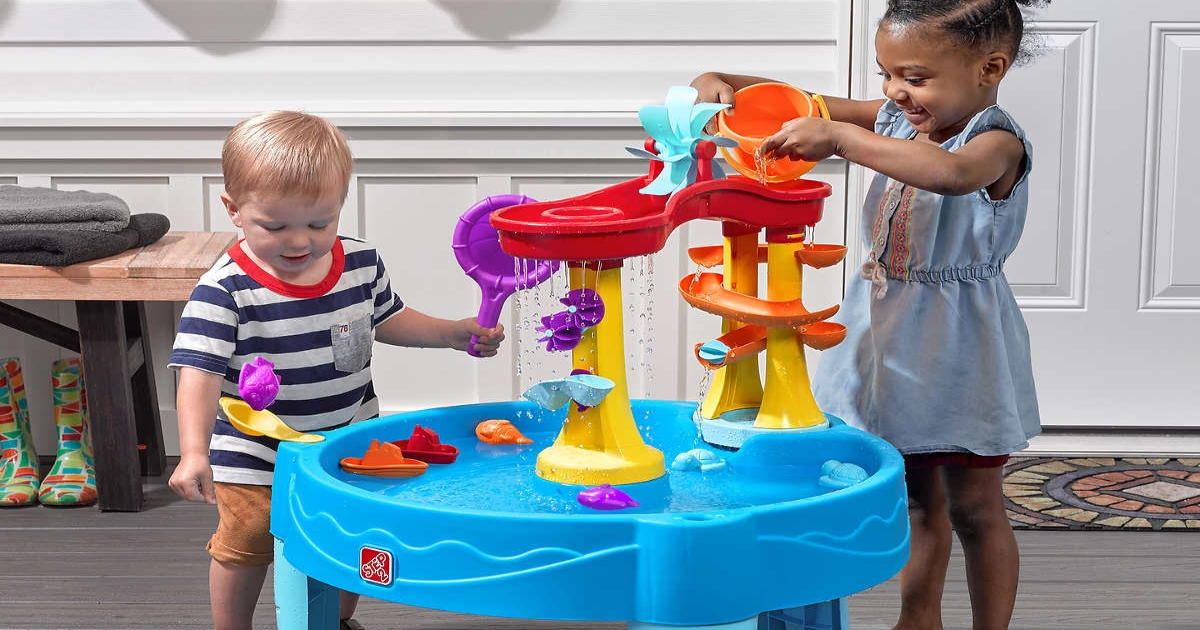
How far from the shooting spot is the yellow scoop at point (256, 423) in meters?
1.13

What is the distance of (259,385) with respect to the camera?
1143mm

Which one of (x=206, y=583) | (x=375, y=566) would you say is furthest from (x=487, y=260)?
(x=206, y=583)

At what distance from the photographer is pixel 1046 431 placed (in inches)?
97.7

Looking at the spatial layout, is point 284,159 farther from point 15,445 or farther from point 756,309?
point 15,445

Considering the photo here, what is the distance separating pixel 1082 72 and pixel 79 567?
1931 millimetres

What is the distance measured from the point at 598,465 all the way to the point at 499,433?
208 millimetres

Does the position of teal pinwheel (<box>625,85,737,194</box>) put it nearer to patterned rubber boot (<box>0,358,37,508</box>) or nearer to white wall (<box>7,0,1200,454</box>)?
white wall (<box>7,0,1200,454</box>)

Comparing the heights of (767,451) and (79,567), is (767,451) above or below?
above

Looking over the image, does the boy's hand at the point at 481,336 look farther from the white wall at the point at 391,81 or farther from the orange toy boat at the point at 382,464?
the white wall at the point at 391,81

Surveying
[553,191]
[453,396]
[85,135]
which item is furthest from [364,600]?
[85,135]

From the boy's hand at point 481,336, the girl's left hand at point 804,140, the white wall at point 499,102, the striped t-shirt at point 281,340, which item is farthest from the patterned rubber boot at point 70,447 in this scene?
the girl's left hand at point 804,140

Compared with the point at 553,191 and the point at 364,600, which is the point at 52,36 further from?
the point at 364,600

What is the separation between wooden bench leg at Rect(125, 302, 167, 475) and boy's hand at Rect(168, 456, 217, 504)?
1178 millimetres

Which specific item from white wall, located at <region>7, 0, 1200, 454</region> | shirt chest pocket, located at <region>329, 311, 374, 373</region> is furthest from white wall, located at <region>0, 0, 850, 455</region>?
shirt chest pocket, located at <region>329, 311, 374, 373</region>
